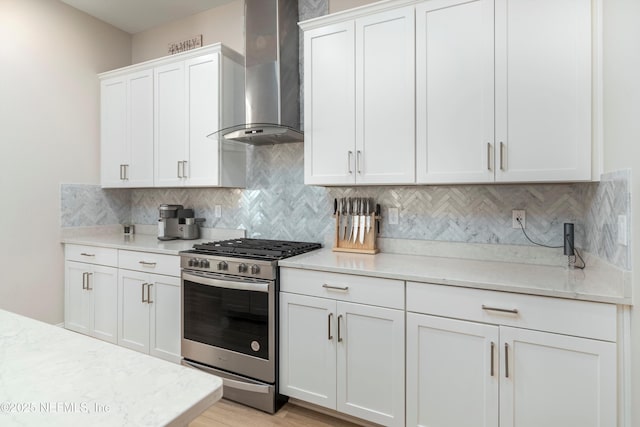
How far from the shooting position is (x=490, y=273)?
183cm

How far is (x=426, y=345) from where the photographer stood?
176 centimetres

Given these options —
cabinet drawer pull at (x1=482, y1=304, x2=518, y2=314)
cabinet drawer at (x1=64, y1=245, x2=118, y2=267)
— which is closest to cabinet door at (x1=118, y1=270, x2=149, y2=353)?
cabinet drawer at (x1=64, y1=245, x2=118, y2=267)

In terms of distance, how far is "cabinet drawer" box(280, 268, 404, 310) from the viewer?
6.05 feet

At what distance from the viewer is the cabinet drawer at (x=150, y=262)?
261 centimetres

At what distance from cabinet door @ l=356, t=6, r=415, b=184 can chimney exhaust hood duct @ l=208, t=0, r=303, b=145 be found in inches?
23.5

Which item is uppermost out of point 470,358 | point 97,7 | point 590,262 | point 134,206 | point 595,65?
point 97,7

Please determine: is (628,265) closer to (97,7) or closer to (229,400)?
(229,400)

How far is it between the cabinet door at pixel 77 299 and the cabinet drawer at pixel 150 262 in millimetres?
532

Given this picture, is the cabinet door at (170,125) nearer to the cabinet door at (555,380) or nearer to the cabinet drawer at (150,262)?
the cabinet drawer at (150,262)

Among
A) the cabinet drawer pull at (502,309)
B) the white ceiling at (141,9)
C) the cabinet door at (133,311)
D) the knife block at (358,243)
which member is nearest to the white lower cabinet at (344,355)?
the cabinet drawer pull at (502,309)

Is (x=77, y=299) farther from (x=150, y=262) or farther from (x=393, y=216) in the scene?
(x=393, y=216)

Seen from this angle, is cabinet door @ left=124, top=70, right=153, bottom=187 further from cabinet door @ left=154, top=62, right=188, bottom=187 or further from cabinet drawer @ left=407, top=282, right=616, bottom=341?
cabinet drawer @ left=407, top=282, right=616, bottom=341

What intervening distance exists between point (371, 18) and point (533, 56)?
0.98m

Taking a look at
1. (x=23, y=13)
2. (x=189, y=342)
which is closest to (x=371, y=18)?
(x=189, y=342)
